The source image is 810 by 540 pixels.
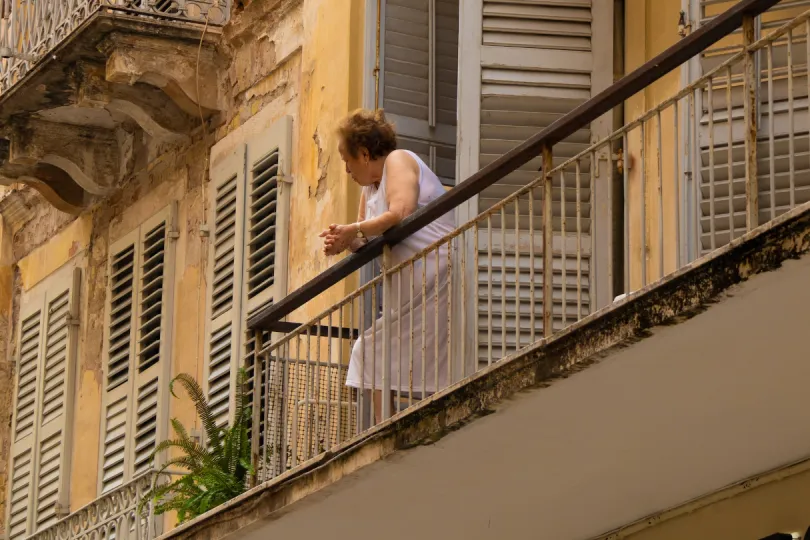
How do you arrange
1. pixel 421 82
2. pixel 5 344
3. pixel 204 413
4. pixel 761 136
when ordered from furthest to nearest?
pixel 5 344 < pixel 421 82 < pixel 204 413 < pixel 761 136

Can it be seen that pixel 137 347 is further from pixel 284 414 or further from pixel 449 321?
pixel 449 321

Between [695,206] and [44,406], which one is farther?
[44,406]

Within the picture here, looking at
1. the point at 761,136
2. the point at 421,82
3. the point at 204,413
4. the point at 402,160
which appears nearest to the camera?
the point at 761,136

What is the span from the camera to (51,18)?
1410 cm

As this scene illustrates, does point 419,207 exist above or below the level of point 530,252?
above

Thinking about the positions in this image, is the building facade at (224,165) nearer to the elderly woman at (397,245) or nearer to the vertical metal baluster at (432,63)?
the vertical metal baluster at (432,63)

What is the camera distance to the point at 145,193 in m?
14.5

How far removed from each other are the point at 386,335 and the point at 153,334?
4714mm

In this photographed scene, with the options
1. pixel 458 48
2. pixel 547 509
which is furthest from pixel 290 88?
pixel 547 509

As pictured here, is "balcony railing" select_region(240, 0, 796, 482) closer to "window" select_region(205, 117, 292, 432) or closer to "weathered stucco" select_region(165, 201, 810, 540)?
"weathered stucco" select_region(165, 201, 810, 540)

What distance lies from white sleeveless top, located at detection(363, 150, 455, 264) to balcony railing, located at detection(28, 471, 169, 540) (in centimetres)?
262

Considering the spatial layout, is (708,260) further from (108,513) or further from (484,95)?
(108,513)

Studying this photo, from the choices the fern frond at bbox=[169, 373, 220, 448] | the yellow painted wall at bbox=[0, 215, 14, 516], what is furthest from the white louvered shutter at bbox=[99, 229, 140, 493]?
the fern frond at bbox=[169, 373, 220, 448]

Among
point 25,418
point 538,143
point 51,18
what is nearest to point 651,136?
point 538,143
